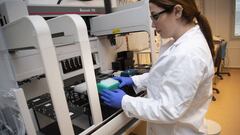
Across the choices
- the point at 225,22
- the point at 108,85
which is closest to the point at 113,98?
the point at 108,85

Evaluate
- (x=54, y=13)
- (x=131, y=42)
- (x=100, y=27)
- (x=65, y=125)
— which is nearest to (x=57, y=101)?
(x=65, y=125)

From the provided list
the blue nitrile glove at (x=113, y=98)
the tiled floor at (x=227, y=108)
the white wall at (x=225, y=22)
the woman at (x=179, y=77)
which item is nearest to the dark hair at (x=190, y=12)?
the woman at (x=179, y=77)

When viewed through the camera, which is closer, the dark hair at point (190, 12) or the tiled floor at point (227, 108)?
the dark hair at point (190, 12)

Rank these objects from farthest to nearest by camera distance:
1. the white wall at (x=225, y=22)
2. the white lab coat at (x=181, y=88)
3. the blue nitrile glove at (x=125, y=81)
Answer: the white wall at (x=225, y=22) < the blue nitrile glove at (x=125, y=81) < the white lab coat at (x=181, y=88)

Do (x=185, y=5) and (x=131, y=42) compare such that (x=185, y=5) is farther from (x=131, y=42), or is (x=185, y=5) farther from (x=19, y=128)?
(x=131, y=42)

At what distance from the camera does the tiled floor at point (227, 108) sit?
88.7 inches

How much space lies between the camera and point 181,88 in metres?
0.71

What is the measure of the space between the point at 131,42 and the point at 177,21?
138 centimetres

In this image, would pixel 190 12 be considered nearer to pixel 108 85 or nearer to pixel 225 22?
pixel 108 85

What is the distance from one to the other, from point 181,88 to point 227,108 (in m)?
2.55

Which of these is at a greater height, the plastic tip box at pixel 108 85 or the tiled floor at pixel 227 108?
the plastic tip box at pixel 108 85

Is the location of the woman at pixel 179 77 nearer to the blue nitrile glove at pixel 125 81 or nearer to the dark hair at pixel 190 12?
the dark hair at pixel 190 12

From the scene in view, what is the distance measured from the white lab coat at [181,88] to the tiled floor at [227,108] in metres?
0.82

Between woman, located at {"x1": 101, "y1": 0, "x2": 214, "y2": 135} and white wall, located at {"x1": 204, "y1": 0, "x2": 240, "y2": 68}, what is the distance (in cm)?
444
